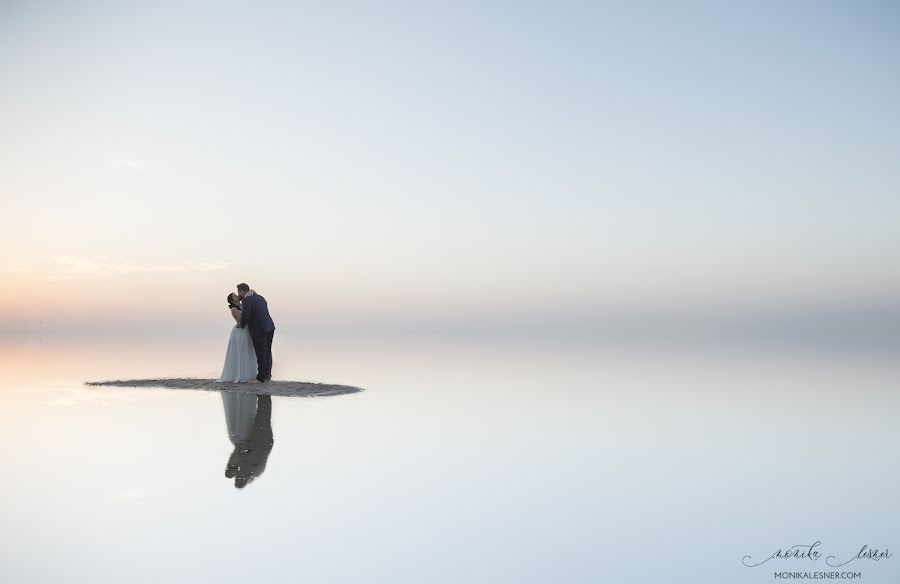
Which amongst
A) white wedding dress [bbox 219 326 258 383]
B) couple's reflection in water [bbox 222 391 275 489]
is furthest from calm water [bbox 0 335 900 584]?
white wedding dress [bbox 219 326 258 383]

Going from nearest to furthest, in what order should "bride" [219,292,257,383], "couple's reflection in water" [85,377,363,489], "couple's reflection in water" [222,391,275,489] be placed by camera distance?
"couple's reflection in water" [222,391,275,489], "couple's reflection in water" [85,377,363,489], "bride" [219,292,257,383]

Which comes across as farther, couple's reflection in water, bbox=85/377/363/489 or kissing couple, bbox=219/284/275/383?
kissing couple, bbox=219/284/275/383

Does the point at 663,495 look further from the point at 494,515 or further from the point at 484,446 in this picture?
the point at 484,446

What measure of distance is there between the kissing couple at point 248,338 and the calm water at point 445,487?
7.68 ft

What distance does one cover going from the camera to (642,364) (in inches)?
1137

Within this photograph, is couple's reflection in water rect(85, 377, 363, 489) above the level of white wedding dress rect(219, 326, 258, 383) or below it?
below

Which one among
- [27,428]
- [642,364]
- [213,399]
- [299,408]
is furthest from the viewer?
[642,364]

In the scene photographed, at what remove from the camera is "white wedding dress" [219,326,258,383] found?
18.8 metres

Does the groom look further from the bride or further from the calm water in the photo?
the calm water

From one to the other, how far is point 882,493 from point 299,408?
33.7 ft

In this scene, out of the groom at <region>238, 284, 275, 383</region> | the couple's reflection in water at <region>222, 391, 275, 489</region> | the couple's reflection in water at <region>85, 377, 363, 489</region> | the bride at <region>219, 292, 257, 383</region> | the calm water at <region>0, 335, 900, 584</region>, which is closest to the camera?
the calm water at <region>0, 335, 900, 584</region>

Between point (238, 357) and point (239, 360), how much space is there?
0.28 feet

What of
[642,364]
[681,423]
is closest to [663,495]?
[681,423]
